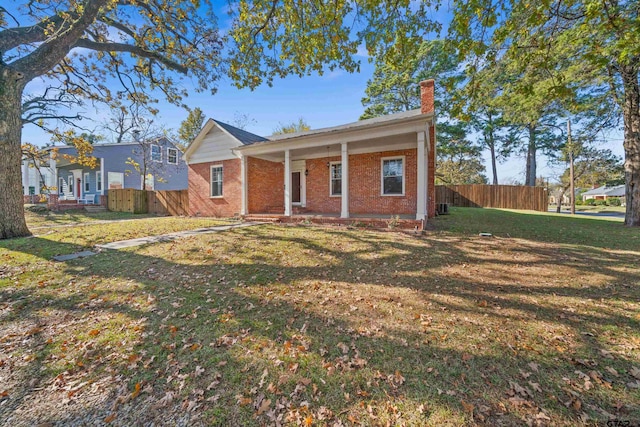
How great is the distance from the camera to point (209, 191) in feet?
47.3

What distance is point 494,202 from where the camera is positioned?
22.9m

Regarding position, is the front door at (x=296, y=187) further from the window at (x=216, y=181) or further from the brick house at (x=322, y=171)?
the window at (x=216, y=181)

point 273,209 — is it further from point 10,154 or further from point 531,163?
point 531,163

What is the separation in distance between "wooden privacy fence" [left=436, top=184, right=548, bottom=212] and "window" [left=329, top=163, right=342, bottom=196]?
39.7 feet

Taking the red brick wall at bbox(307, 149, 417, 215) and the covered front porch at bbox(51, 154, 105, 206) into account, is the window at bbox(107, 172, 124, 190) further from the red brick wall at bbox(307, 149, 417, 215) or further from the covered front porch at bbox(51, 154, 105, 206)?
the red brick wall at bbox(307, 149, 417, 215)

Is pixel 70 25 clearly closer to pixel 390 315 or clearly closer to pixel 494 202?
pixel 390 315

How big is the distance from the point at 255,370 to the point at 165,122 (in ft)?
89.4

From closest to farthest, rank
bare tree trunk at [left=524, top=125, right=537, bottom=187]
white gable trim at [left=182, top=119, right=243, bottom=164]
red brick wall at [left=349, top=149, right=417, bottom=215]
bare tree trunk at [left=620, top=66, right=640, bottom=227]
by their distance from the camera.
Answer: bare tree trunk at [left=620, top=66, right=640, bottom=227] < red brick wall at [left=349, top=149, right=417, bottom=215] < white gable trim at [left=182, top=119, right=243, bottom=164] < bare tree trunk at [left=524, top=125, right=537, bottom=187]

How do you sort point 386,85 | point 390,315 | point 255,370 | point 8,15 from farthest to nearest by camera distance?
point 386,85, point 8,15, point 390,315, point 255,370

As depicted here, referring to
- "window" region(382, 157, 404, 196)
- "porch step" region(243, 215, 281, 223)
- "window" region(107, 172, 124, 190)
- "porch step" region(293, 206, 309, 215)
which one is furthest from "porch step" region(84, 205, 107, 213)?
"window" region(382, 157, 404, 196)

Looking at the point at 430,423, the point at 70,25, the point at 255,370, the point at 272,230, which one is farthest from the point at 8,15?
the point at 430,423

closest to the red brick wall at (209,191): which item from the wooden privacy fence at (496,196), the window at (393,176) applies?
the window at (393,176)

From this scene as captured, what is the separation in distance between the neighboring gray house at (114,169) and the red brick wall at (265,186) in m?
13.7

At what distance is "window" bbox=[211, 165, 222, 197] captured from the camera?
14.2 m
